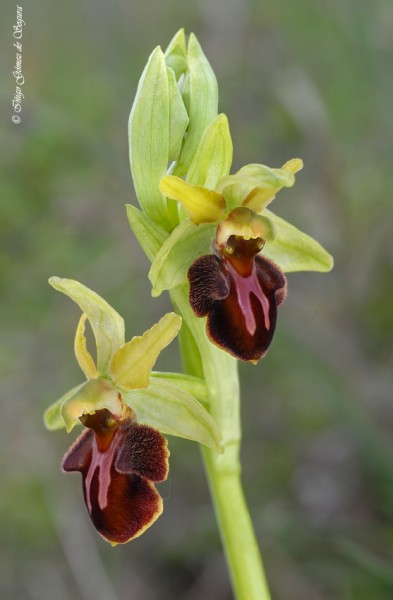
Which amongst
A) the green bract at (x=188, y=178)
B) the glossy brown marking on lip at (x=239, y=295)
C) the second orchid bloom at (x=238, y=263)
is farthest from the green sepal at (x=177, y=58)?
the glossy brown marking on lip at (x=239, y=295)

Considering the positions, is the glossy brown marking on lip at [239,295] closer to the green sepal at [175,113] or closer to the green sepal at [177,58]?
the green sepal at [175,113]

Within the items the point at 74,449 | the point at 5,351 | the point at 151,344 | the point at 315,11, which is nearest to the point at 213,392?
the point at 151,344

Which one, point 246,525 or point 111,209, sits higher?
point 111,209

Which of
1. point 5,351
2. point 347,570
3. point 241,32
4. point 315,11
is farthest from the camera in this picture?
point 241,32

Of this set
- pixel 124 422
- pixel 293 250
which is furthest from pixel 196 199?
pixel 124 422

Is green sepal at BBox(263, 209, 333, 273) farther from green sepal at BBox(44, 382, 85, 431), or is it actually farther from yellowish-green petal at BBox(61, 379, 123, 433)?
green sepal at BBox(44, 382, 85, 431)

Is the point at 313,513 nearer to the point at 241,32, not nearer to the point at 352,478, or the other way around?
the point at 352,478
